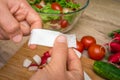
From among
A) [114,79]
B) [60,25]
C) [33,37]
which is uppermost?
[33,37]

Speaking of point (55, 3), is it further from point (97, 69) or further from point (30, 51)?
point (97, 69)

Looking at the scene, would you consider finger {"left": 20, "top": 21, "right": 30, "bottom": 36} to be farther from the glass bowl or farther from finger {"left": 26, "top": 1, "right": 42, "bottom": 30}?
the glass bowl

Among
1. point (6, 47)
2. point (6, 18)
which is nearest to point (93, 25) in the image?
point (6, 47)

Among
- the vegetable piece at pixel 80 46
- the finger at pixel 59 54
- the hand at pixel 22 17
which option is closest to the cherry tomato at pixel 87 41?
the vegetable piece at pixel 80 46

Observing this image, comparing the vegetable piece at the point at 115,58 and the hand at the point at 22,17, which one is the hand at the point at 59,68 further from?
the vegetable piece at the point at 115,58

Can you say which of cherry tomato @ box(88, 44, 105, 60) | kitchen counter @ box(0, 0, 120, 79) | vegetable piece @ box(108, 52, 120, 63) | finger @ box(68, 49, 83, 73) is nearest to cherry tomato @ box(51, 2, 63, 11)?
kitchen counter @ box(0, 0, 120, 79)

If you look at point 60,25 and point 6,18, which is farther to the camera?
point 60,25
